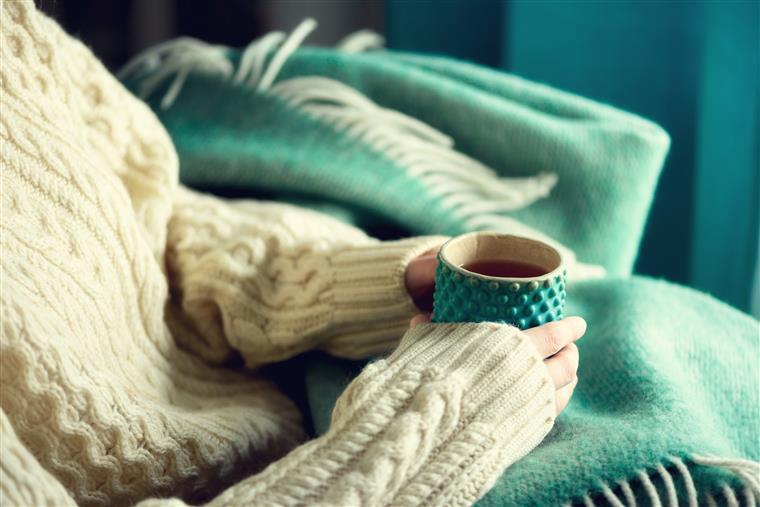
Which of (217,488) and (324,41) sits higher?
(324,41)

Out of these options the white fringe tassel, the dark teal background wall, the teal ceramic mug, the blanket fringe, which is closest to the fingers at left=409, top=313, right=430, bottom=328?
the teal ceramic mug

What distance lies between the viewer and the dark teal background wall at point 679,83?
1.21m

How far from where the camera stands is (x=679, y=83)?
129 centimetres

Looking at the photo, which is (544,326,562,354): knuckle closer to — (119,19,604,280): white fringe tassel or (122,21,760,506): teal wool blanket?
(122,21,760,506): teal wool blanket

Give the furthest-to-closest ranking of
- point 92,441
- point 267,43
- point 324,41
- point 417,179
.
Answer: point 324,41, point 267,43, point 417,179, point 92,441

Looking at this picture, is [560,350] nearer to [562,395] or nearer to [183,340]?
[562,395]

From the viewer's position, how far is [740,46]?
1.19 m

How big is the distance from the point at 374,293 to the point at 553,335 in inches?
8.0

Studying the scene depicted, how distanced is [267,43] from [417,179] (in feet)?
0.97

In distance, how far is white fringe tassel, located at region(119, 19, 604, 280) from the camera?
3.65ft

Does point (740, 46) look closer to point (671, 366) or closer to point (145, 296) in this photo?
point (671, 366)

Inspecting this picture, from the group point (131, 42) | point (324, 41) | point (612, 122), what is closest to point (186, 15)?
point (131, 42)

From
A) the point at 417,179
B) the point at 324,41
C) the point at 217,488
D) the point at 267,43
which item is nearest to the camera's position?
the point at 217,488

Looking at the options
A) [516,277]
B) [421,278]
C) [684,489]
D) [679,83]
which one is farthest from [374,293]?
[679,83]
